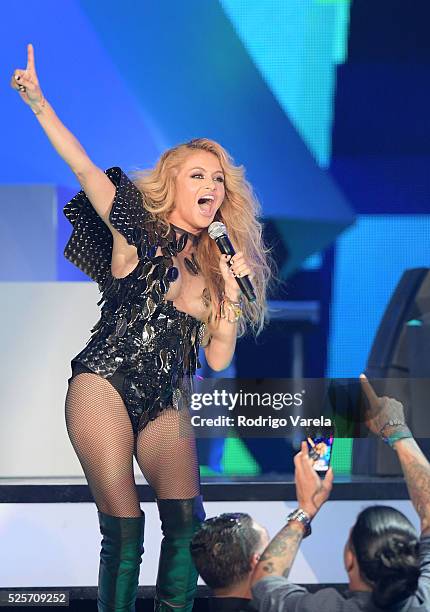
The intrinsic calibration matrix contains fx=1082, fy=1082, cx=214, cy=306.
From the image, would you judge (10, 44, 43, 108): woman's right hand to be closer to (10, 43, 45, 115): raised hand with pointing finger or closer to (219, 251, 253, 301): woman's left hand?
(10, 43, 45, 115): raised hand with pointing finger

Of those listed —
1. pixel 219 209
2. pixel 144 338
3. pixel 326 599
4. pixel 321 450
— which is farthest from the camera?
pixel 321 450

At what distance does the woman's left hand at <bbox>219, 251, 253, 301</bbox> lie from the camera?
10.7ft

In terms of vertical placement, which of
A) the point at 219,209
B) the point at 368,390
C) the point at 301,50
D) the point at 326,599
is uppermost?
the point at 301,50

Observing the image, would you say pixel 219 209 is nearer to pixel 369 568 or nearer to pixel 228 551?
pixel 228 551

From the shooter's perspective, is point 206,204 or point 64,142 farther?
point 206,204

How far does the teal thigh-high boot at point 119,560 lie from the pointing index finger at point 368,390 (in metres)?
1.02

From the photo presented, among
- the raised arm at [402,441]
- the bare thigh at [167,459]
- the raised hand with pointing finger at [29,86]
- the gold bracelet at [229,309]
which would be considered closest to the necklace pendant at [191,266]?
the gold bracelet at [229,309]

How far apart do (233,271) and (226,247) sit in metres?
0.11

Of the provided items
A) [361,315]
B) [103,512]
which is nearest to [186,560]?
[103,512]

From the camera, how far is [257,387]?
4.02m

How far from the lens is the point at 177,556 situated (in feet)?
11.5

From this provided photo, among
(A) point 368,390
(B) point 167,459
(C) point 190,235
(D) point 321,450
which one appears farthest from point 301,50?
(B) point 167,459

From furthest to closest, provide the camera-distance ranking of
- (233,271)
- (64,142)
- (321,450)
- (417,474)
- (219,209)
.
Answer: (321,450)
(219,209)
(417,474)
(64,142)
(233,271)

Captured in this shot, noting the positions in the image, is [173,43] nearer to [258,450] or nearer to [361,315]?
[361,315]
